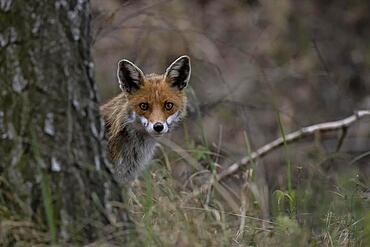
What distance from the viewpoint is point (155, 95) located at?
739cm

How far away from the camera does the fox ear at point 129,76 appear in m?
7.29

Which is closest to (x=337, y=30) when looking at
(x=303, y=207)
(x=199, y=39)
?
(x=199, y=39)

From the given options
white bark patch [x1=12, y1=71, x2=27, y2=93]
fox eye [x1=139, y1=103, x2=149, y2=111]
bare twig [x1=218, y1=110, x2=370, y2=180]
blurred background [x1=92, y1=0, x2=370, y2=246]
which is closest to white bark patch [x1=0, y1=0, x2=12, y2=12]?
white bark patch [x1=12, y1=71, x2=27, y2=93]

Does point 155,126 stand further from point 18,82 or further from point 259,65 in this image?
point 259,65

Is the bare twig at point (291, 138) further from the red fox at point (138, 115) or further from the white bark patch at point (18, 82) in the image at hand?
the white bark patch at point (18, 82)

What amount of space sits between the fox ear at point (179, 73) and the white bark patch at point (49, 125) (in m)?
2.80

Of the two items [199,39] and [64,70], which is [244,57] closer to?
[199,39]

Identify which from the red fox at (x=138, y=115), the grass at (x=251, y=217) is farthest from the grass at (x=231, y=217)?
the red fox at (x=138, y=115)

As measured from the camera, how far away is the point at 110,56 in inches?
526

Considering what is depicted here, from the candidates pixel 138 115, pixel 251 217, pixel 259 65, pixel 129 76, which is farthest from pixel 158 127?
pixel 259 65

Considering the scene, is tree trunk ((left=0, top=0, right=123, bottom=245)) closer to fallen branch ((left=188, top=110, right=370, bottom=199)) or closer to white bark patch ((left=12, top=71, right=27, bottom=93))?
white bark patch ((left=12, top=71, right=27, bottom=93))

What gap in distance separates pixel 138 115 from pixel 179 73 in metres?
0.53

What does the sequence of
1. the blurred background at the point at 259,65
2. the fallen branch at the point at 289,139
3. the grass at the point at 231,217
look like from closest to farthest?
1. the grass at the point at 231,217
2. the fallen branch at the point at 289,139
3. the blurred background at the point at 259,65

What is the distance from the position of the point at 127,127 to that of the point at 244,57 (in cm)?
744
